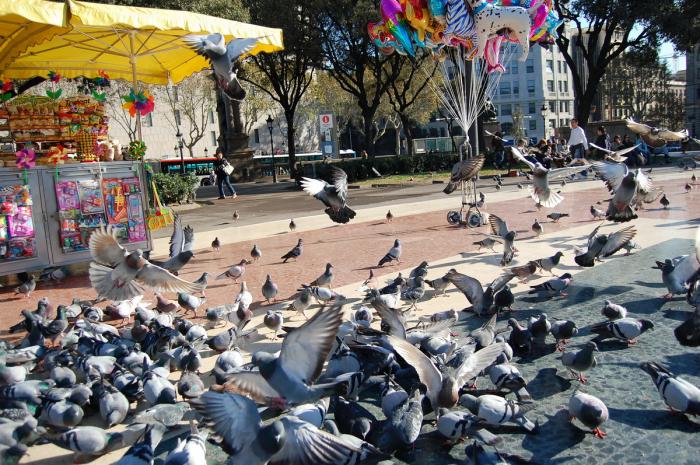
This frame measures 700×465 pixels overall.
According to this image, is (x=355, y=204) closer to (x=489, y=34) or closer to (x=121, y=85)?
(x=489, y=34)

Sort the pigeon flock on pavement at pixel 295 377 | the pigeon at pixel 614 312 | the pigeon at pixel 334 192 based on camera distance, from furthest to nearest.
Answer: the pigeon at pixel 334 192, the pigeon at pixel 614 312, the pigeon flock on pavement at pixel 295 377

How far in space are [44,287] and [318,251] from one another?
417 cm

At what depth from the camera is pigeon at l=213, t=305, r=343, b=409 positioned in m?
2.91

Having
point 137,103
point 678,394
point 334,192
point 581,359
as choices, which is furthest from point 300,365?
point 137,103

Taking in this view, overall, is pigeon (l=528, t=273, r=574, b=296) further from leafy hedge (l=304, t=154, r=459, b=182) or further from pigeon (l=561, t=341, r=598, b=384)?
leafy hedge (l=304, t=154, r=459, b=182)

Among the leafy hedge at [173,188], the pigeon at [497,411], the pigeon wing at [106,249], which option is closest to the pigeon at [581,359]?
the pigeon at [497,411]

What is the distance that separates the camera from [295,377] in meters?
3.01

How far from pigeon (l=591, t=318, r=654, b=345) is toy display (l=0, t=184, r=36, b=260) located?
7987 millimetres

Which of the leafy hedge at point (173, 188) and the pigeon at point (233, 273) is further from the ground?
the leafy hedge at point (173, 188)

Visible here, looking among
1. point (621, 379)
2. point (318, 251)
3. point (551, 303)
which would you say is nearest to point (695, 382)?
point (621, 379)

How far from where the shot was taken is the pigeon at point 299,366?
2906 mm

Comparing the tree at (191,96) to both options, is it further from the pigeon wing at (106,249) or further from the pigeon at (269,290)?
the pigeon wing at (106,249)

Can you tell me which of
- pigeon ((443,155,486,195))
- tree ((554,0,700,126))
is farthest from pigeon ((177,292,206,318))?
tree ((554,0,700,126))

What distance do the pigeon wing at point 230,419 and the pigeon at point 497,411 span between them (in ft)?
4.19
